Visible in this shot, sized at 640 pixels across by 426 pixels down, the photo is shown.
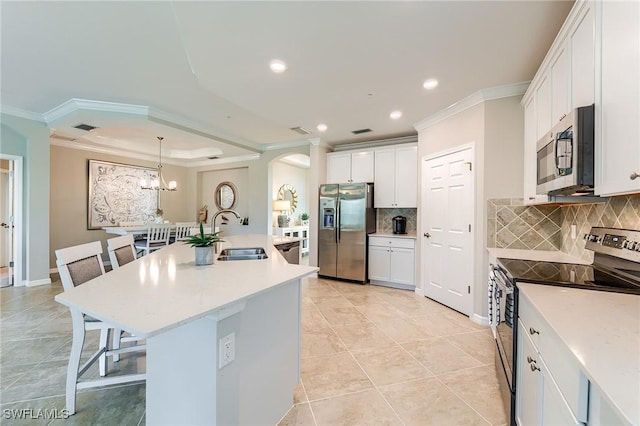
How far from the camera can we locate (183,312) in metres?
0.94

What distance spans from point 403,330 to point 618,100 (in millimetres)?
2425

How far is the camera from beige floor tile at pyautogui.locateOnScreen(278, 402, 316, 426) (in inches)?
62.7

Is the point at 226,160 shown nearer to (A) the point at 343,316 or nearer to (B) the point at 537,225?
(A) the point at 343,316

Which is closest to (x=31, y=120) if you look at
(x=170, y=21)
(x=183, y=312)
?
(x=170, y=21)

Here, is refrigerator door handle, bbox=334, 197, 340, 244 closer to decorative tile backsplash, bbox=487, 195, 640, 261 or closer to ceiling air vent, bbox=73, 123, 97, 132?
decorative tile backsplash, bbox=487, 195, 640, 261

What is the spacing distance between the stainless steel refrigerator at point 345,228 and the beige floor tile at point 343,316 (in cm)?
125

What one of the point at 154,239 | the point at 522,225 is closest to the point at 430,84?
the point at 522,225

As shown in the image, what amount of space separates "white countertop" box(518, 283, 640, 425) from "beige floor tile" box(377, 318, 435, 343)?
5.07ft

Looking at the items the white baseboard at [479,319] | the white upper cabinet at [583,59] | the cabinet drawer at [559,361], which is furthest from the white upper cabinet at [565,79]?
the white baseboard at [479,319]

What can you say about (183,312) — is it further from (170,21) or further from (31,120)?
(31,120)

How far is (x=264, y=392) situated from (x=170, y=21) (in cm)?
272

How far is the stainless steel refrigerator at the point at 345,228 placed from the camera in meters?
4.63

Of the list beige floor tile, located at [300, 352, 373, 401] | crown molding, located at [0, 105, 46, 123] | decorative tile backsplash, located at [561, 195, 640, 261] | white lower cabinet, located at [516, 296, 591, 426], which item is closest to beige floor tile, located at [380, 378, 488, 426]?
beige floor tile, located at [300, 352, 373, 401]

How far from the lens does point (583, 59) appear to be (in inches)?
58.2
